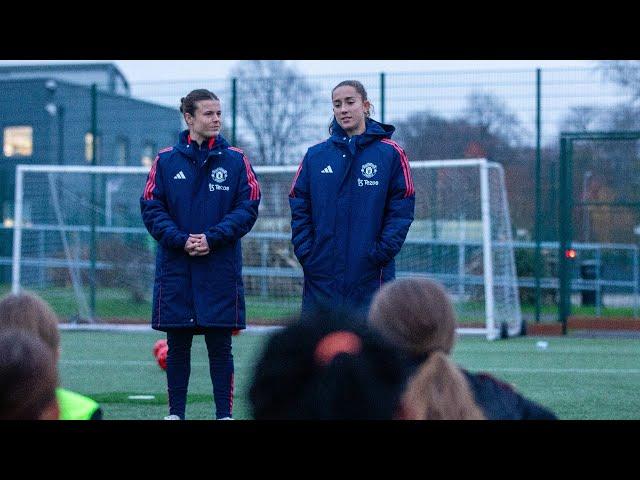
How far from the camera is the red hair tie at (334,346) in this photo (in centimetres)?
177

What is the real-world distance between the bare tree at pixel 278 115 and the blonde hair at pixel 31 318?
11.1 m

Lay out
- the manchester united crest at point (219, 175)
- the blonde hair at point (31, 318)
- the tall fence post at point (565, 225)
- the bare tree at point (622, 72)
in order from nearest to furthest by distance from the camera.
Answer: the blonde hair at point (31, 318)
the manchester united crest at point (219, 175)
the bare tree at point (622, 72)
the tall fence post at point (565, 225)

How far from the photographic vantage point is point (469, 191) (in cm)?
1360

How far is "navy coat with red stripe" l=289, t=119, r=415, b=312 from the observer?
527 cm

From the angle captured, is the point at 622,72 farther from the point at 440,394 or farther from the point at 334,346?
the point at 334,346

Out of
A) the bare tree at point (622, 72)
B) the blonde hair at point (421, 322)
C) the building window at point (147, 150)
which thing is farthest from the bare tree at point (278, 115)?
the blonde hair at point (421, 322)

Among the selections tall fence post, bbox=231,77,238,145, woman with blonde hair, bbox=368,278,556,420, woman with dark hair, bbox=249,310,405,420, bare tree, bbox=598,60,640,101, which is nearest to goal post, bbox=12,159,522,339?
tall fence post, bbox=231,77,238,145

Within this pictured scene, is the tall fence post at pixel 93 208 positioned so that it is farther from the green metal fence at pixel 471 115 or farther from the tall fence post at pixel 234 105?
the tall fence post at pixel 234 105

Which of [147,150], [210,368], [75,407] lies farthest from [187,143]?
[147,150]

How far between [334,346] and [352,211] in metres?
3.56
